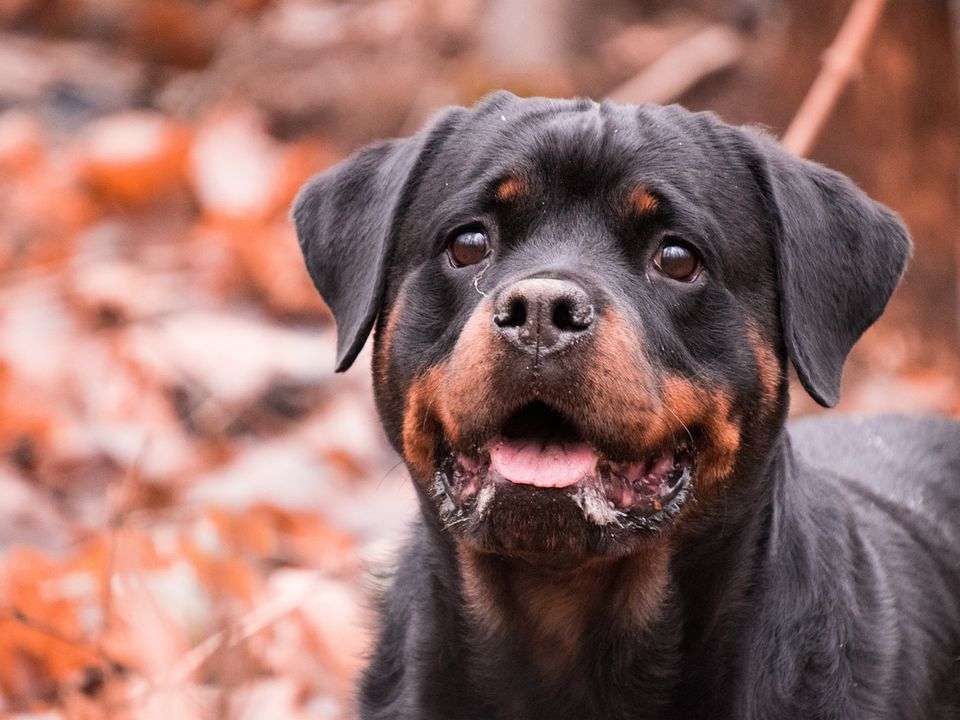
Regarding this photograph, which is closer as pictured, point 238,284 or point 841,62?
point 841,62

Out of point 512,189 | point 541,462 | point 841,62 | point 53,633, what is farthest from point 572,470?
point 841,62

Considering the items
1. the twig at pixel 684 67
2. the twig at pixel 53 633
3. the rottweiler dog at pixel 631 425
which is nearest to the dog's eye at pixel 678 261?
the rottweiler dog at pixel 631 425

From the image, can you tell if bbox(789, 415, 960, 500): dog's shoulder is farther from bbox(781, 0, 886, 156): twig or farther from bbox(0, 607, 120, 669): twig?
bbox(0, 607, 120, 669): twig

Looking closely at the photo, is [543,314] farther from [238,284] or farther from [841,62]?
[238,284]

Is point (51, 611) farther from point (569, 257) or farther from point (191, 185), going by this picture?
point (191, 185)

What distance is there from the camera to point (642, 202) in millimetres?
3529

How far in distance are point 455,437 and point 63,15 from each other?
383 inches

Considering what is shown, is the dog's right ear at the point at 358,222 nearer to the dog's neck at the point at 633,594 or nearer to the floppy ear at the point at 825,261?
the dog's neck at the point at 633,594

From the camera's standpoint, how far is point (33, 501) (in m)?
5.80

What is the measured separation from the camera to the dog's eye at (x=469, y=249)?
142 inches

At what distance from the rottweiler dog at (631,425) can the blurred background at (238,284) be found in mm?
673

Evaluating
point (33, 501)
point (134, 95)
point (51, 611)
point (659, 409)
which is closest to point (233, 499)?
point (33, 501)

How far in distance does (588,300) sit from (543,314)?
12 cm

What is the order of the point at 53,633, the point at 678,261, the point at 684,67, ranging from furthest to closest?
1. the point at 684,67
2. the point at 53,633
3. the point at 678,261
